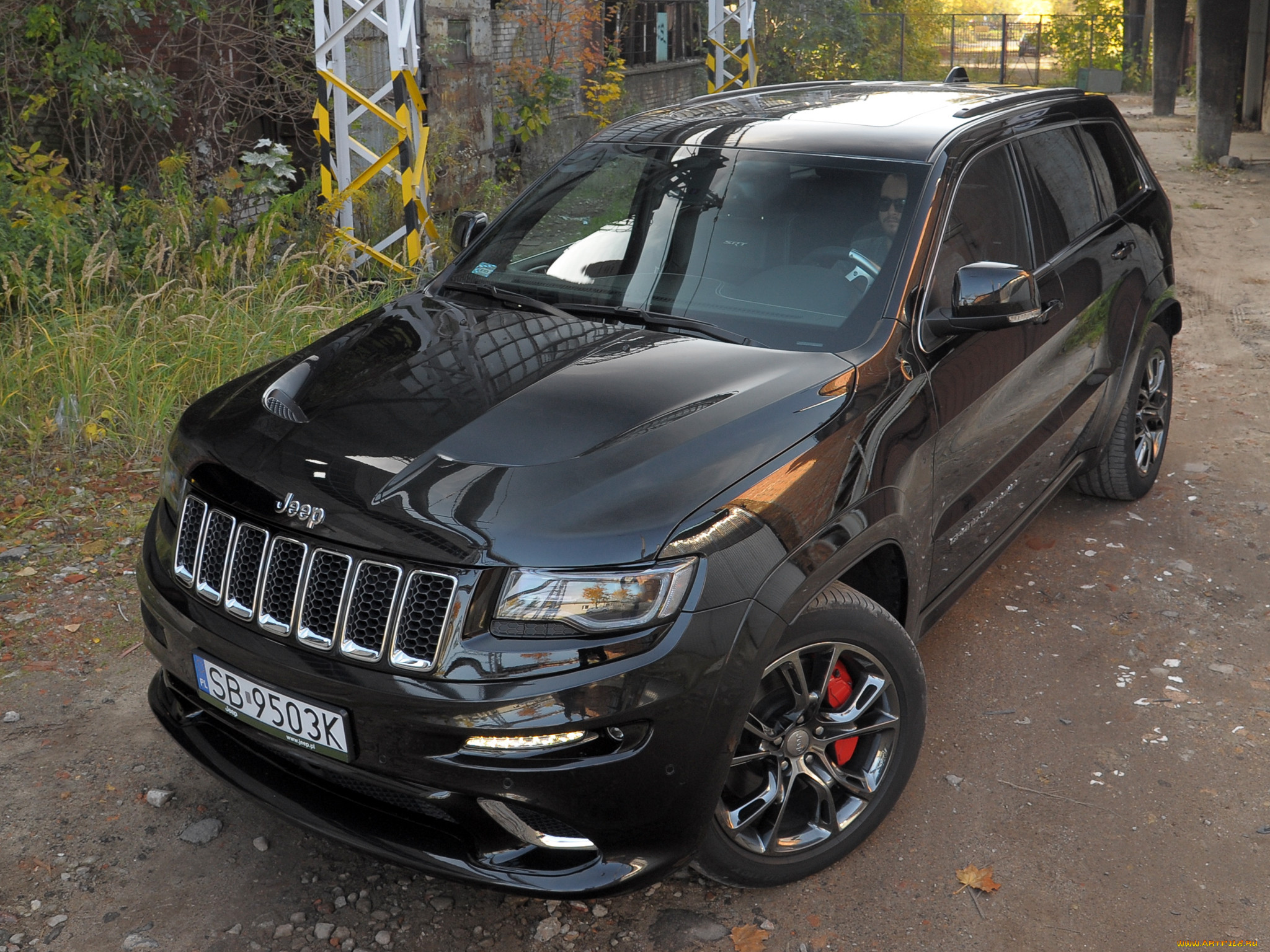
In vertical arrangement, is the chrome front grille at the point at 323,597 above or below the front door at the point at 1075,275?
below

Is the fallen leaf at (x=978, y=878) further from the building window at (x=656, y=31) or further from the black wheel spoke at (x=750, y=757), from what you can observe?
the building window at (x=656, y=31)

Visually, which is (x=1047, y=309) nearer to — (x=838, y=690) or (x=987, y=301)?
(x=987, y=301)

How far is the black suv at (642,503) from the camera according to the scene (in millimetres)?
2297

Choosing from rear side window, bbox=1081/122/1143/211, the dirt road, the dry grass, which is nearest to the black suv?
the dirt road

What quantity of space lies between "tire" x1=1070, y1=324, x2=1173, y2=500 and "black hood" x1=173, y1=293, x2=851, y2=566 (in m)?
2.48

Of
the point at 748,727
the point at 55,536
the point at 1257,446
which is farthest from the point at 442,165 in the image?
→ the point at 748,727

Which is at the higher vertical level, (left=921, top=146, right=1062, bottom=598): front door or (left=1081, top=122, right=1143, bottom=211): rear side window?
(left=1081, top=122, right=1143, bottom=211): rear side window

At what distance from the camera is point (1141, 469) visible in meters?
5.09

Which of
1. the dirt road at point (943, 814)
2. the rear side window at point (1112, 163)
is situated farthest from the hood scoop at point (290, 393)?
the rear side window at point (1112, 163)

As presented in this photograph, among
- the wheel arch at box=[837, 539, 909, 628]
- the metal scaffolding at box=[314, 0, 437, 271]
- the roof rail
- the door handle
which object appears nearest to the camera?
the wheel arch at box=[837, 539, 909, 628]

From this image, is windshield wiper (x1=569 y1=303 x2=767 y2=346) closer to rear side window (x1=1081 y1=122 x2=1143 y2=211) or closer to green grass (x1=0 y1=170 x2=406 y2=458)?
rear side window (x1=1081 y1=122 x2=1143 y2=211)

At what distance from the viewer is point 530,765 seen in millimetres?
2262

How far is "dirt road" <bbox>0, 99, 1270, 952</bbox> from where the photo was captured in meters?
2.75

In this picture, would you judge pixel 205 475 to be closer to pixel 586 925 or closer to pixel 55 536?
pixel 586 925
